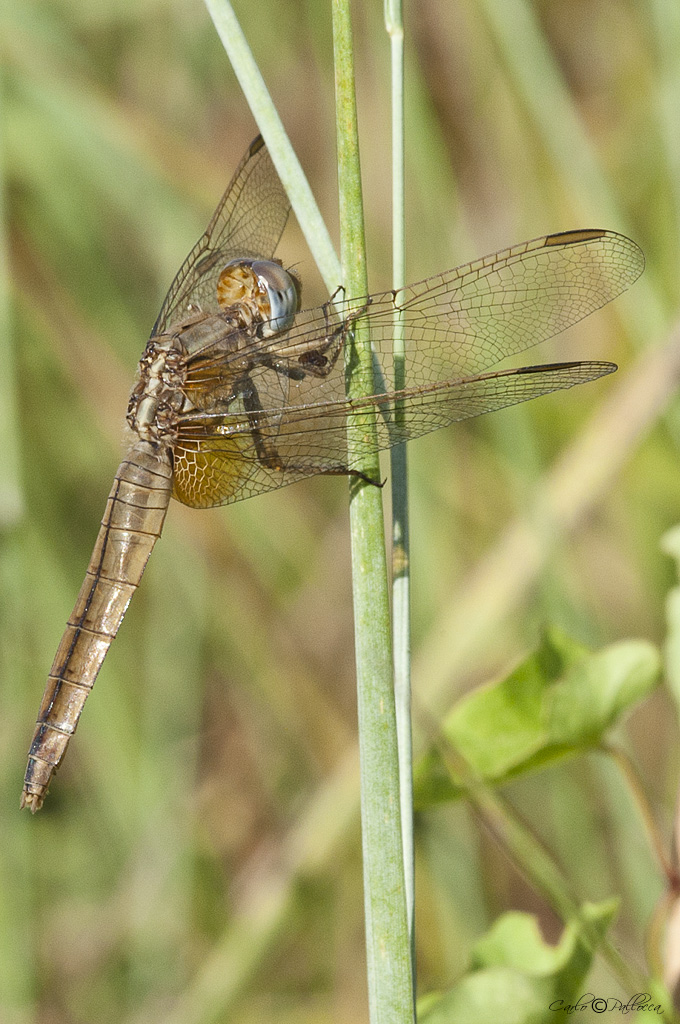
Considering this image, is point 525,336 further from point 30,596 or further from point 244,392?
point 30,596

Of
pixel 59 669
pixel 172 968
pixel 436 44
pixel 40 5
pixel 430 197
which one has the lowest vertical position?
pixel 172 968

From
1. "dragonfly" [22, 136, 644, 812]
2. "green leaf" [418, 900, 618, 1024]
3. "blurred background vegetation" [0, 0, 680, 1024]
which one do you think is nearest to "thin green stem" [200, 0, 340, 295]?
"dragonfly" [22, 136, 644, 812]

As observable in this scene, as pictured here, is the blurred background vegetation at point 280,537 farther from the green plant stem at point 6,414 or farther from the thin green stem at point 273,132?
the thin green stem at point 273,132

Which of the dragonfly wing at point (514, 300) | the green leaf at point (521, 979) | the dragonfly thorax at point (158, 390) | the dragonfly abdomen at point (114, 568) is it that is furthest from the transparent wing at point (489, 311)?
the green leaf at point (521, 979)

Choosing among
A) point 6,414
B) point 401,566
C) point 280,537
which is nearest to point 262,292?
point 401,566

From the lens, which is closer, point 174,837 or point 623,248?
point 623,248

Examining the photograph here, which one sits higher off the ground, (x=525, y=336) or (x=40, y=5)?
(x=40, y=5)

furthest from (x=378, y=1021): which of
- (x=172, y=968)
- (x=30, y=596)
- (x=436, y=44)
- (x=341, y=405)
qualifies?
(x=436, y=44)
